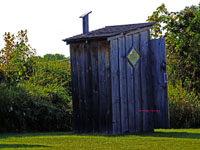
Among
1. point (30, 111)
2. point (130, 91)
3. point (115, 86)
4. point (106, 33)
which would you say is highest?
point (106, 33)

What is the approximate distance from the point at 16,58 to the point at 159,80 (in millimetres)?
8433

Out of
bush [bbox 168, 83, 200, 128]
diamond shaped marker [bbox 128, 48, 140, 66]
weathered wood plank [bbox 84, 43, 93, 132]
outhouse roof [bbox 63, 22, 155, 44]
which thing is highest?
outhouse roof [bbox 63, 22, 155, 44]

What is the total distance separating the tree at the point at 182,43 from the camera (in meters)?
18.5

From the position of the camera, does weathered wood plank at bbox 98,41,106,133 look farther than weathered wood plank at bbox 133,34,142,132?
No

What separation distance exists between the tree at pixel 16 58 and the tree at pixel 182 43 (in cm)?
574

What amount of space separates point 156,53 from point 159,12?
1128cm

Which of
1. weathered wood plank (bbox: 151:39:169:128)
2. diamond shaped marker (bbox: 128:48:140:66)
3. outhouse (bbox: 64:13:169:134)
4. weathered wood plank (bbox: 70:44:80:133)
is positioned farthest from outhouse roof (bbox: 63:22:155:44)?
weathered wood plank (bbox: 151:39:169:128)

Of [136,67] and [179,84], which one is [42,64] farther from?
[136,67]

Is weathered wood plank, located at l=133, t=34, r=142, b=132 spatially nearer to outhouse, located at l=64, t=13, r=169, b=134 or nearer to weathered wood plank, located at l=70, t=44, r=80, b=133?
outhouse, located at l=64, t=13, r=169, b=134

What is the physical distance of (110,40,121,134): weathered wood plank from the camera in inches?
386

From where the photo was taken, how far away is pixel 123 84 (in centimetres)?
1000

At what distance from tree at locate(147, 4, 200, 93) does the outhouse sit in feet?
21.1

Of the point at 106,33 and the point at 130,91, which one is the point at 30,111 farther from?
the point at 106,33

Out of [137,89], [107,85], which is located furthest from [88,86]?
[137,89]
